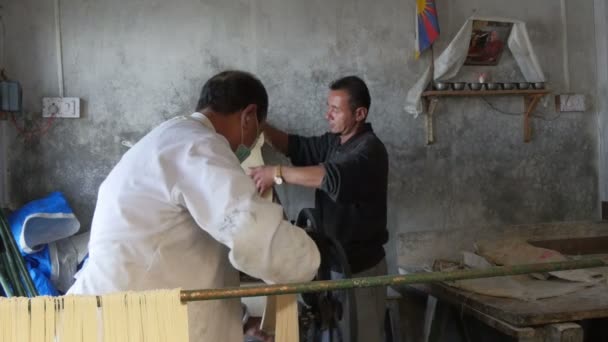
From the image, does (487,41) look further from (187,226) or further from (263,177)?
(187,226)

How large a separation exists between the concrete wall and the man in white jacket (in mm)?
1577

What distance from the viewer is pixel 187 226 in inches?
52.3

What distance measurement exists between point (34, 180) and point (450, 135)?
2.46m

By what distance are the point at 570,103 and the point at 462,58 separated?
2.87ft

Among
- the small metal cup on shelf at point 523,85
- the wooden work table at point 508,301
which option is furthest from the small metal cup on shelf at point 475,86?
the wooden work table at point 508,301

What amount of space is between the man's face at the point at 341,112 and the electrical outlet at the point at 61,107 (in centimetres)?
140

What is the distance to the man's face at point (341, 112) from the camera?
2420 mm

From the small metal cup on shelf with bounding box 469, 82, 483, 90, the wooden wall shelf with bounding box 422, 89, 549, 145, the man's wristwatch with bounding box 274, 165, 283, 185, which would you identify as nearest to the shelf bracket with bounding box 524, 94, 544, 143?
the wooden wall shelf with bounding box 422, 89, 549, 145

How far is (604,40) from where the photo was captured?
345 centimetres

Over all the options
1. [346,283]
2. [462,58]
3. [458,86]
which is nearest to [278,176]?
[346,283]

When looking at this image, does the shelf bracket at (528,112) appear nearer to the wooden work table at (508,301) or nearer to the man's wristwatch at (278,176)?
the wooden work table at (508,301)

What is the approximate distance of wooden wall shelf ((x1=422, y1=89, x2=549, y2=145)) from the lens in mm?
3156

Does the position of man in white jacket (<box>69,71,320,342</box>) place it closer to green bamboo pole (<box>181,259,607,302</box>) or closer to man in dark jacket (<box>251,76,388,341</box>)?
green bamboo pole (<box>181,259,607,302</box>)

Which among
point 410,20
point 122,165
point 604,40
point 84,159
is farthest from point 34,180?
point 604,40
